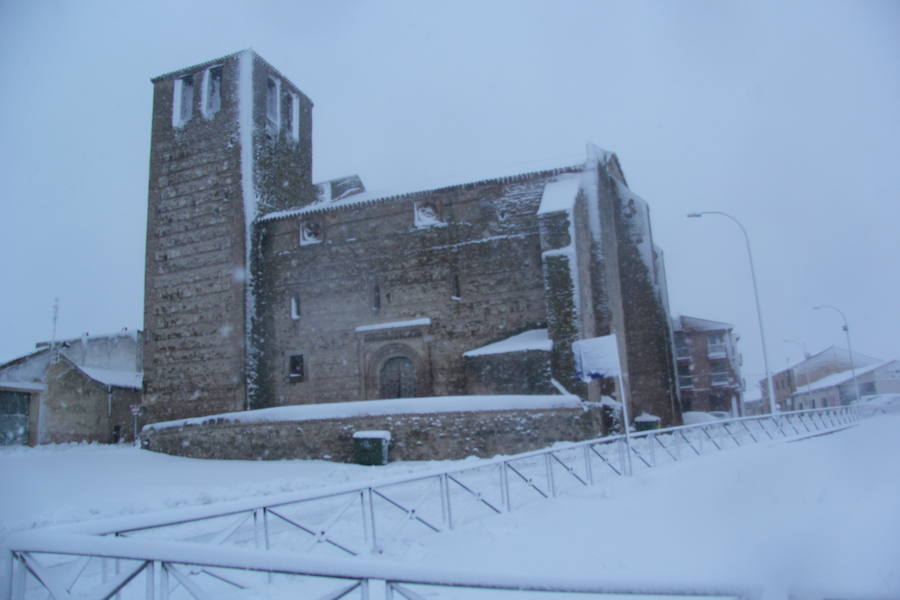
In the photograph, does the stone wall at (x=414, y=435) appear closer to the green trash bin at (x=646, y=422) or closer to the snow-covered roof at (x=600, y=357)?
the snow-covered roof at (x=600, y=357)

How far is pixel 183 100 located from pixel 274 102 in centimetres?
328

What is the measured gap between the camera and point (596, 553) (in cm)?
666

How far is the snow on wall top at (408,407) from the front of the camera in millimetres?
16031

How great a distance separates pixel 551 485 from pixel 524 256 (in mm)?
11372

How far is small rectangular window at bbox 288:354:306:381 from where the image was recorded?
2212cm

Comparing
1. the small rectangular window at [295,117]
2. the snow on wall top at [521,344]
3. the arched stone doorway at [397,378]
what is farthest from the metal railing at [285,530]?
the small rectangular window at [295,117]

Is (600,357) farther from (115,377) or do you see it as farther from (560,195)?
(115,377)

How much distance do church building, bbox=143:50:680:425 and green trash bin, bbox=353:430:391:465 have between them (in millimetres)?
3629

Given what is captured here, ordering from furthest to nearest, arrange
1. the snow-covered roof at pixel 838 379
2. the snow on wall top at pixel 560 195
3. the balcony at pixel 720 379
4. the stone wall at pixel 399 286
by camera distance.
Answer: the balcony at pixel 720 379 → the snow-covered roof at pixel 838 379 → the stone wall at pixel 399 286 → the snow on wall top at pixel 560 195

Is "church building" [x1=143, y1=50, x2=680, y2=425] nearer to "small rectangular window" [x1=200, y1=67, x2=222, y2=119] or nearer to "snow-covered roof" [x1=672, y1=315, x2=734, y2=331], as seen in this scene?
"small rectangular window" [x1=200, y1=67, x2=222, y2=119]

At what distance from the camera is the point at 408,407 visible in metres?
16.8

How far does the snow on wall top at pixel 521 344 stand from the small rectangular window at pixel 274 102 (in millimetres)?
12133

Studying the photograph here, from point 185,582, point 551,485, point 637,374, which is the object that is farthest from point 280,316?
point 185,582

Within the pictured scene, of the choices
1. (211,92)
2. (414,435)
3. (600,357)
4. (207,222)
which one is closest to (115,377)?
(207,222)
